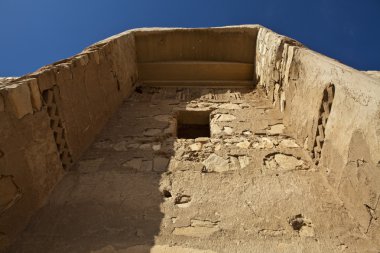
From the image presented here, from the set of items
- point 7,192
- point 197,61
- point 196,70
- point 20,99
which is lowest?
point 7,192

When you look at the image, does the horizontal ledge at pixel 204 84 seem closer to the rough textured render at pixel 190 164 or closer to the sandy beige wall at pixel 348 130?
the rough textured render at pixel 190 164

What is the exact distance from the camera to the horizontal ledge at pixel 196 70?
434 centimetres

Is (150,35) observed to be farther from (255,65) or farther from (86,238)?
(86,238)

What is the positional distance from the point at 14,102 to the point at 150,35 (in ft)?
8.97

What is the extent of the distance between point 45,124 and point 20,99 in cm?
31

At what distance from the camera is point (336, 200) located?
211 cm

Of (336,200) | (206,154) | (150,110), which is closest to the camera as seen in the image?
(336,200)

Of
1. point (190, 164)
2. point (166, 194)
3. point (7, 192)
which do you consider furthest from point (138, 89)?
point (7, 192)

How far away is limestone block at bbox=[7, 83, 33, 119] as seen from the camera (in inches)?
74.4

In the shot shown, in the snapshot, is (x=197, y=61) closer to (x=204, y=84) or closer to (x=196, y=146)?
(x=204, y=84)

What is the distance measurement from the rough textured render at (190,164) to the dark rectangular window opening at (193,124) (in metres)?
0.01

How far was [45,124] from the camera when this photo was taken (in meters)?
2.22

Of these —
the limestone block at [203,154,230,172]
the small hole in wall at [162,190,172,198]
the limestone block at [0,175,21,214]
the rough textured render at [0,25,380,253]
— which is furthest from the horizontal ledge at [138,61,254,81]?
the limestone block at [0,175,21,214]

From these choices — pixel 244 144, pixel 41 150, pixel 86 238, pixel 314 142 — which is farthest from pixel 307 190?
pixel 41 150
